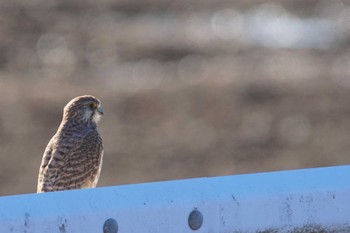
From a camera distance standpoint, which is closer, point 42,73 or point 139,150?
point 139,150

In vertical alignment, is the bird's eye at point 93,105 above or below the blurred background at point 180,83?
below

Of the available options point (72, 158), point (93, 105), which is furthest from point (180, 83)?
point (72, 158)

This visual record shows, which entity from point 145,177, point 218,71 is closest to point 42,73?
point 218,71

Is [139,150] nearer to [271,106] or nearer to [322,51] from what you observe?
[271,106]

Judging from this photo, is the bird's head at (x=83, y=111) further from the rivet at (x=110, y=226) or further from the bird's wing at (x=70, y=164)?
the rivet at (x=110, y=226)

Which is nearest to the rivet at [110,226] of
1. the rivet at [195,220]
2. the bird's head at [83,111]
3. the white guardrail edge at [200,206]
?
the white guardrail edge at [200,206]

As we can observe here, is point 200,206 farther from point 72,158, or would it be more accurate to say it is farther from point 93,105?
point 93,105

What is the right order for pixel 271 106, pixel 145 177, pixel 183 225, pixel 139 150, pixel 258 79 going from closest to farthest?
pixel 183 225 < pixel 145 177 < pixel 139 150 < pixel 271 106 < pixel 258 79

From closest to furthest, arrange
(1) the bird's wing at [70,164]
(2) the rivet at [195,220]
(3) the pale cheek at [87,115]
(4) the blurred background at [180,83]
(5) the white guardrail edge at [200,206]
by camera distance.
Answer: (5) the white guardrail edge at [200,206] < (2) the rivet at [195,220] < (1) the bird's wing at [70,164] < (3) the pale cheek at [87,115] < (4) the blurred background at [180,83]

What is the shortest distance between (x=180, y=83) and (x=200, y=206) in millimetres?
11294

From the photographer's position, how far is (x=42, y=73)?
1619 centimetres

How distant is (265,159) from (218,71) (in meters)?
3.37

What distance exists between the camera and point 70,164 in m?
7.01

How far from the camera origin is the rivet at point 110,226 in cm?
440
